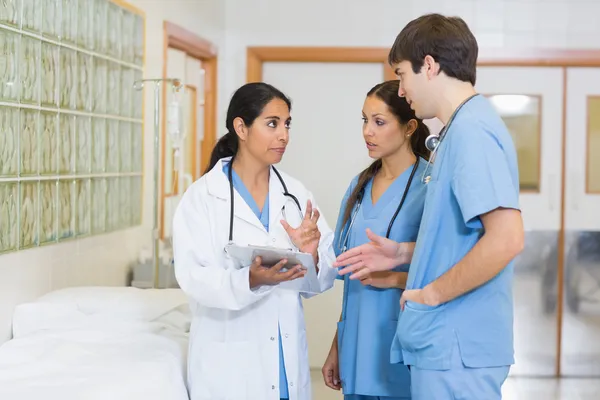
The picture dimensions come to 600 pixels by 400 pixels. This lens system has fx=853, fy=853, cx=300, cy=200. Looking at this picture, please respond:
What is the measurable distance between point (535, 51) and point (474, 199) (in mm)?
3580

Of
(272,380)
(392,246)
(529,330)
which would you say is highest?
(392,246)

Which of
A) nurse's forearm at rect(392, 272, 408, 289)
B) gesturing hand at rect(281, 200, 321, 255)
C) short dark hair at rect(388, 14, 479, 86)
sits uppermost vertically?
short dark hair at rect(388, 14, 479, 86)

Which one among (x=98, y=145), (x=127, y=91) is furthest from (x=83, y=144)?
(x=127, y=91)

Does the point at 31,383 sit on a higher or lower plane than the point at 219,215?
lower

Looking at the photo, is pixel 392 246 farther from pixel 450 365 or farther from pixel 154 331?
pixel 154 331

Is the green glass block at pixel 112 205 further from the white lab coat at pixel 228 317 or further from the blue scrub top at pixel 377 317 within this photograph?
the blue scrub top at pixel 377 317

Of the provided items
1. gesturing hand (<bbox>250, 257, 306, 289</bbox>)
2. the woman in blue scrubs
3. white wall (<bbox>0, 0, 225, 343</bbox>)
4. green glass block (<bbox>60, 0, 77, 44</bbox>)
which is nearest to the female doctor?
gesturing hand (<bbox>250, 257, 306, 289</bbox>)

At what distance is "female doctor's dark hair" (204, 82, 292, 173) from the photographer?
2.30 m

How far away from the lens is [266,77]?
5.11 metres

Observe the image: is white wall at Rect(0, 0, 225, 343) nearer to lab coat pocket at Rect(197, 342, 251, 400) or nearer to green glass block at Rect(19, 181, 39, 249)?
green glass block at Rect(19, 181, 39, 249)

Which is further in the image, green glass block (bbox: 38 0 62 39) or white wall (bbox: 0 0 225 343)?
green glass block (bbox: 38 0 62 39)

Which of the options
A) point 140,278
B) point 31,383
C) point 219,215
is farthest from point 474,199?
point 140,278

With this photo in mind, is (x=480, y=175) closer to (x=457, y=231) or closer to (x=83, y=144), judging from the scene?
(x=457, y=231)

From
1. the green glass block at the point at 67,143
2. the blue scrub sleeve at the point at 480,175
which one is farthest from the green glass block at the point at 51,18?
the blue scrub sleeve at the point at 480,175
